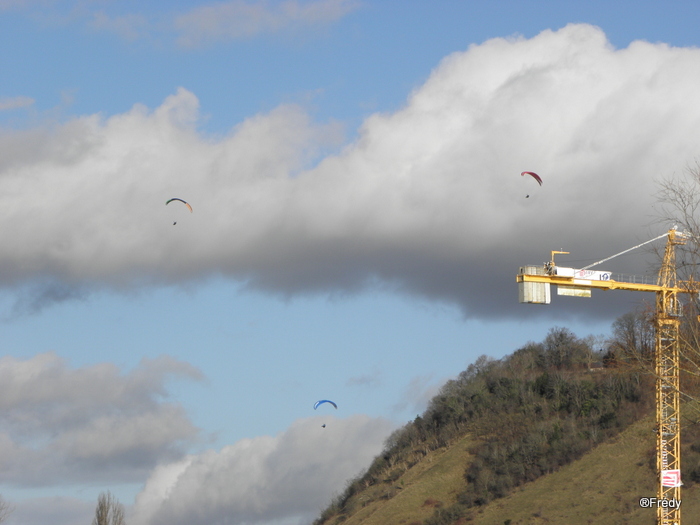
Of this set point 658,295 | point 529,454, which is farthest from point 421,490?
point 658,295

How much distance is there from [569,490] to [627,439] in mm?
11859

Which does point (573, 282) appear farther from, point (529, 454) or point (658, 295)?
point (529, 454)

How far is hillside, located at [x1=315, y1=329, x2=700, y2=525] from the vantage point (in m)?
101

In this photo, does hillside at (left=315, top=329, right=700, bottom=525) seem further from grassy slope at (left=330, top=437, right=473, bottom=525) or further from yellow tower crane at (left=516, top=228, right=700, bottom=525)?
yellow tower crane at (left=516, top=228, right=700, bottom=525)

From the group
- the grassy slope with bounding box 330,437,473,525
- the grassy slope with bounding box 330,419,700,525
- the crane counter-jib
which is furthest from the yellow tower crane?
the grassy slope with bounding box 330,437,473,525

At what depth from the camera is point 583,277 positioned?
230 feet

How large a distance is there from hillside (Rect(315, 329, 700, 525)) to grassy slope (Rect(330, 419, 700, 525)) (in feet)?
0.59

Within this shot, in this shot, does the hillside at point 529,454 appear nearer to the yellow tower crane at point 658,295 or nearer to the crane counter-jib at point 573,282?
the yellow tower crane at point 658,295

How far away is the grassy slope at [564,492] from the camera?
9419 cm

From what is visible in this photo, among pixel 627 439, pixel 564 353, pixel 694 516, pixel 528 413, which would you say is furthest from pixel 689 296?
pixel 564 353

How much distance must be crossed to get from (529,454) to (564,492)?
53.1 ft

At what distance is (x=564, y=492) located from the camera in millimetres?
104812

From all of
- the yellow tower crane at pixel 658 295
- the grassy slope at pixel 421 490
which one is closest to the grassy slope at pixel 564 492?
the grassy slope at pixel 421 490

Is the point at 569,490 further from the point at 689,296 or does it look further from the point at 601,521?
the point at 689,296
